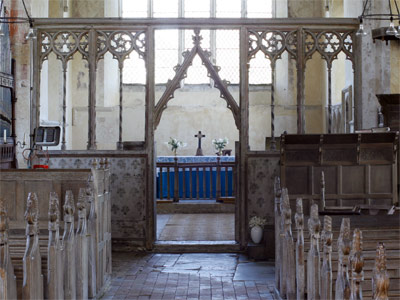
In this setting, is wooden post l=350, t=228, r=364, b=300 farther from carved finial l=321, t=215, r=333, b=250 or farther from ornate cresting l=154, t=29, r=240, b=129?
ornate cresting l=154, t=29, r=240, b=129

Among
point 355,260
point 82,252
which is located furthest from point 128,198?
point 355,260

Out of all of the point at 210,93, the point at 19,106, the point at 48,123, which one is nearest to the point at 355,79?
the point at 19,106

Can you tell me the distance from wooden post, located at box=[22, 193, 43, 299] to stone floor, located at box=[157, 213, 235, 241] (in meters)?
5.03

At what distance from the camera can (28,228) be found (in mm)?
3898

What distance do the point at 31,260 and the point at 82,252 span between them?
1.39 meters

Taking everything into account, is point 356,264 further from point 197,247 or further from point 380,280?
point 197,247

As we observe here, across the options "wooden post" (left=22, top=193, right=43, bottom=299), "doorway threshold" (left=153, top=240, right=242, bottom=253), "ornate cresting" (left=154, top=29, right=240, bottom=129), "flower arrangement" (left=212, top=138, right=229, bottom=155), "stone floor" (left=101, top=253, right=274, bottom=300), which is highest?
"ornate cresting" (left=154, top=29, right=240, bottom=129)

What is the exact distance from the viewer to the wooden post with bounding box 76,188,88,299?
509 cm

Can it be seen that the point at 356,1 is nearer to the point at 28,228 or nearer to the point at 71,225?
the point at 71,225

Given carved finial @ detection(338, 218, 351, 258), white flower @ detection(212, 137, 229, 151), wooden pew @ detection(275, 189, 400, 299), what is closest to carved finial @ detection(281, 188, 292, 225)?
wooden pew @ detection(275, 189, 400, 299)

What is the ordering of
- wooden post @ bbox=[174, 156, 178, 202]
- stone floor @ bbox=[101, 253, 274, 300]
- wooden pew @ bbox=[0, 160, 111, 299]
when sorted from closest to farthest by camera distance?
wooden pew @ bbox=[0, 160, 111, 299] < stone floor @ bbox=[101, 253, 274, 300] < wooden post @ bbox=[174, 156, 178, 202]

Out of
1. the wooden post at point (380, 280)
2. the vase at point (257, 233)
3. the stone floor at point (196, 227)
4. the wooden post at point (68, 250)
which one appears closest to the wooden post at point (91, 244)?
the wooden post at point (68, 250)

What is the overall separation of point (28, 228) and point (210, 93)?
11.4 meters

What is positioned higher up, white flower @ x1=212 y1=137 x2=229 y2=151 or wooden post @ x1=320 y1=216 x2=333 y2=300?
white flower @ x1=212 y1=137 x2=229 y2=151
